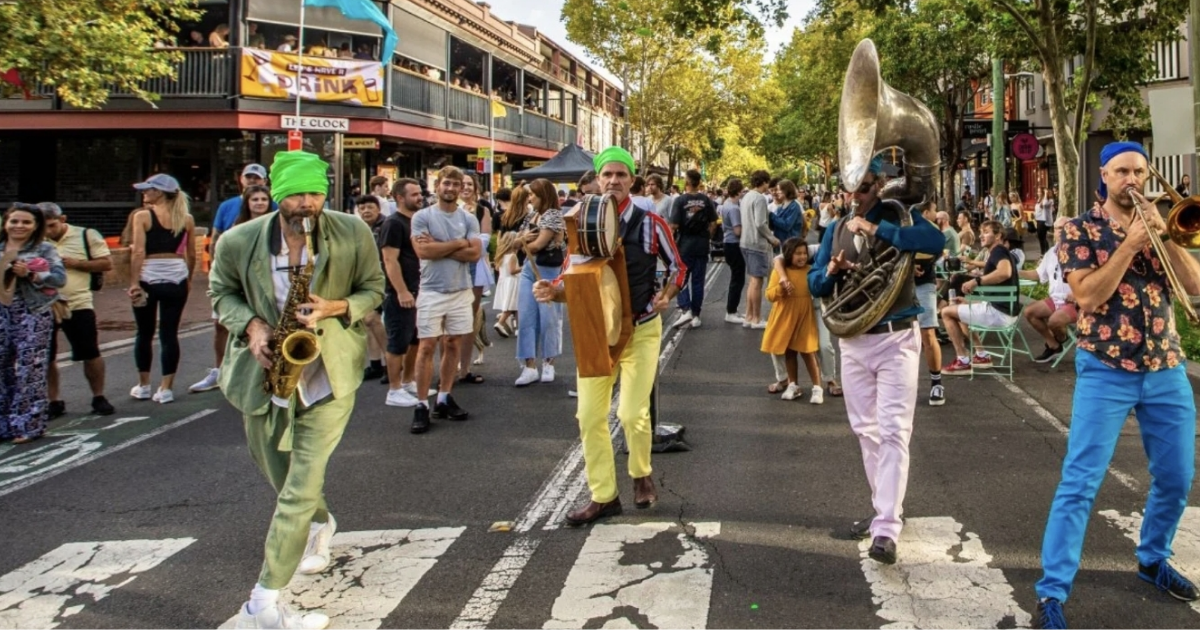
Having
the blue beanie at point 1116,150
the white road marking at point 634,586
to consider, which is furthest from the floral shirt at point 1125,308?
the white road marking at point 634,586

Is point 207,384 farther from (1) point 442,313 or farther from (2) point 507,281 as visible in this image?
(2) point 507,281

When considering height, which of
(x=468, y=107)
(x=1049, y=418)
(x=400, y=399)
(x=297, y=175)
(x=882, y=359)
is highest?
(x=468, y=107)

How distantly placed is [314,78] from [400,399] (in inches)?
690

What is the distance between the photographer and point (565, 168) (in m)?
22.8

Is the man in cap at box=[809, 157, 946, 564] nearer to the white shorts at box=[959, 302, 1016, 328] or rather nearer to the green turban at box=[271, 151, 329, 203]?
the green turban at box=[271, 151, 329, 203]

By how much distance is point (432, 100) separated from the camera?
28.2 metres

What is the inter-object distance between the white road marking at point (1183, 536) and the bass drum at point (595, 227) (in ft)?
8.96

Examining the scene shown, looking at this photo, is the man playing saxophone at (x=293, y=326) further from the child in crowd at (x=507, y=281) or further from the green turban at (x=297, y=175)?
the child in crowd at (x=507, y=281)

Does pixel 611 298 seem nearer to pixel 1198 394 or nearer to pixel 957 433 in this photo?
pixel 957 433

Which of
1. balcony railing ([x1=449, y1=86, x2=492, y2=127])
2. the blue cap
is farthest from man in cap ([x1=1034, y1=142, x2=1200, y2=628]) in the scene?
balcony railing ([x1=449, y1=86, x2=492, y2=127])

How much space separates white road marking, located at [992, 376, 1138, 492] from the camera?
19.0 feet

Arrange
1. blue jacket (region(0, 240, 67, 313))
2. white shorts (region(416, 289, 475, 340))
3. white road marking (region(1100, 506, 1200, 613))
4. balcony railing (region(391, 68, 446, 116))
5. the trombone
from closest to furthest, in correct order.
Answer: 1. the trombone
2. white road marking (region(1100, 506, 1200, 613))
3. blue jacket (region(0, 240, 67, 313))
4. white shorts (region(416, 289, 475, 340))
5. balcony railing (region(391, 68, 446, 116))

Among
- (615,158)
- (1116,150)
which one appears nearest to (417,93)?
(615,158)

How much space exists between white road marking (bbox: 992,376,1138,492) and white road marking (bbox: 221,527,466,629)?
Answer: 3786mm
